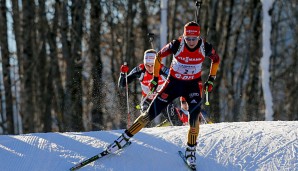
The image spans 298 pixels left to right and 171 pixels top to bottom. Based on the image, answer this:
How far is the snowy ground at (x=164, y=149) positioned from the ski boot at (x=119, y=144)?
152 millimetres

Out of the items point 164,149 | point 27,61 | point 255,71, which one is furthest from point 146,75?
point 255,71

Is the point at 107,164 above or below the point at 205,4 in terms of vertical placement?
below

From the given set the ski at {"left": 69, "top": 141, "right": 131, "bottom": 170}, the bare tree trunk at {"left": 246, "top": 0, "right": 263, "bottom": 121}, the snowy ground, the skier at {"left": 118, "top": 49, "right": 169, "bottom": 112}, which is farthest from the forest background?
the ski at {"left": 69, "top": 141, "right": 131, "bottom": 170}

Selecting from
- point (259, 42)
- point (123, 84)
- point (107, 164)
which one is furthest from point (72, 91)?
point (107, 164)

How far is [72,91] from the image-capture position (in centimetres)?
1614

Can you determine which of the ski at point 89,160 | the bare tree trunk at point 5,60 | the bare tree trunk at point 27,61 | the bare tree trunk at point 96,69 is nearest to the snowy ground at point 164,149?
the ski at point 89,160

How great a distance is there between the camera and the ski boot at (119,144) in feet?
24.3

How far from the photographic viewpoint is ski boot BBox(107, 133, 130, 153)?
7.41m

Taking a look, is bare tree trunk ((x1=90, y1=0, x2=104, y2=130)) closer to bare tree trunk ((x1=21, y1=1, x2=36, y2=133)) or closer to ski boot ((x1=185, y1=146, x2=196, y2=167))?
bare tree trunk ((x1=21, y1=1, x2=36, y2=133))

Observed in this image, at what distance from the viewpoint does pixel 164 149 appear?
7855 mm

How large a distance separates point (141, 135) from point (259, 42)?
12.2 meters

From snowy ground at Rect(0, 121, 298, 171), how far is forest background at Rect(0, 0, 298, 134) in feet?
17.4

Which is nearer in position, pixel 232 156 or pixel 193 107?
pixel 193 107

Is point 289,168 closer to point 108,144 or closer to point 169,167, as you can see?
point 169,167
